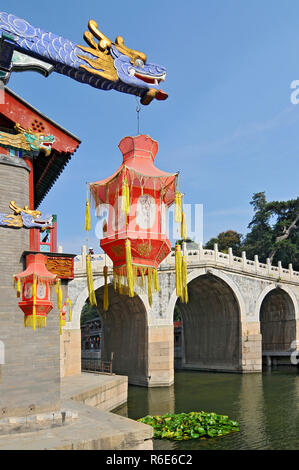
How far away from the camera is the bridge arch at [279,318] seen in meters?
35.9

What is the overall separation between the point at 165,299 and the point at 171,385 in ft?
16.5

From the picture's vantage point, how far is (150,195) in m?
7.05

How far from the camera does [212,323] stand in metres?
34.2

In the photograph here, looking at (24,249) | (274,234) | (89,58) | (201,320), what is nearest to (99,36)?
(89,58)

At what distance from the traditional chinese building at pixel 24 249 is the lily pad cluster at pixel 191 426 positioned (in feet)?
18.6

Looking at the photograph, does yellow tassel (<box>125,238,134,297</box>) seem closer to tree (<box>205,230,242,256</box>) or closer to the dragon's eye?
the dragon's eye

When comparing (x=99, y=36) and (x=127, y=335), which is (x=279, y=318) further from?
(x=99, y=36)

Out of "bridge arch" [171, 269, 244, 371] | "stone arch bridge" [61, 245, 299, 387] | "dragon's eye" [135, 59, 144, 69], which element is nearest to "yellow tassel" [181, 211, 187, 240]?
"dragon's eye" [135, 59, 144, 69]

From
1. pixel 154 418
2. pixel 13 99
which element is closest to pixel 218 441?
pixel 154 418

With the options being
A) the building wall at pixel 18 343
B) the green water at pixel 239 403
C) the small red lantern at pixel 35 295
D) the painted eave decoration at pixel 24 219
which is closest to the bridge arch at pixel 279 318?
the green water at pixel 239 403

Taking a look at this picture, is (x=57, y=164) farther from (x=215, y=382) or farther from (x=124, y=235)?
(x=215, y=382)

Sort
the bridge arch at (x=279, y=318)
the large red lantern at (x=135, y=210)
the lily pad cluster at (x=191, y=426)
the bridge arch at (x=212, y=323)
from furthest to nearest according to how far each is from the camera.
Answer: the bridge arch at (x=279, y=318), the bridge arch at (x=212, y=323), the lily pad cluster at (x=191, y=426), the large red lantern at (x=135, y=210)

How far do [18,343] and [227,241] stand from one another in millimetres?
48647

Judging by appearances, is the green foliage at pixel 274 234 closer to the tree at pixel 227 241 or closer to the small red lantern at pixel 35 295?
the tree at pixel 227 241
